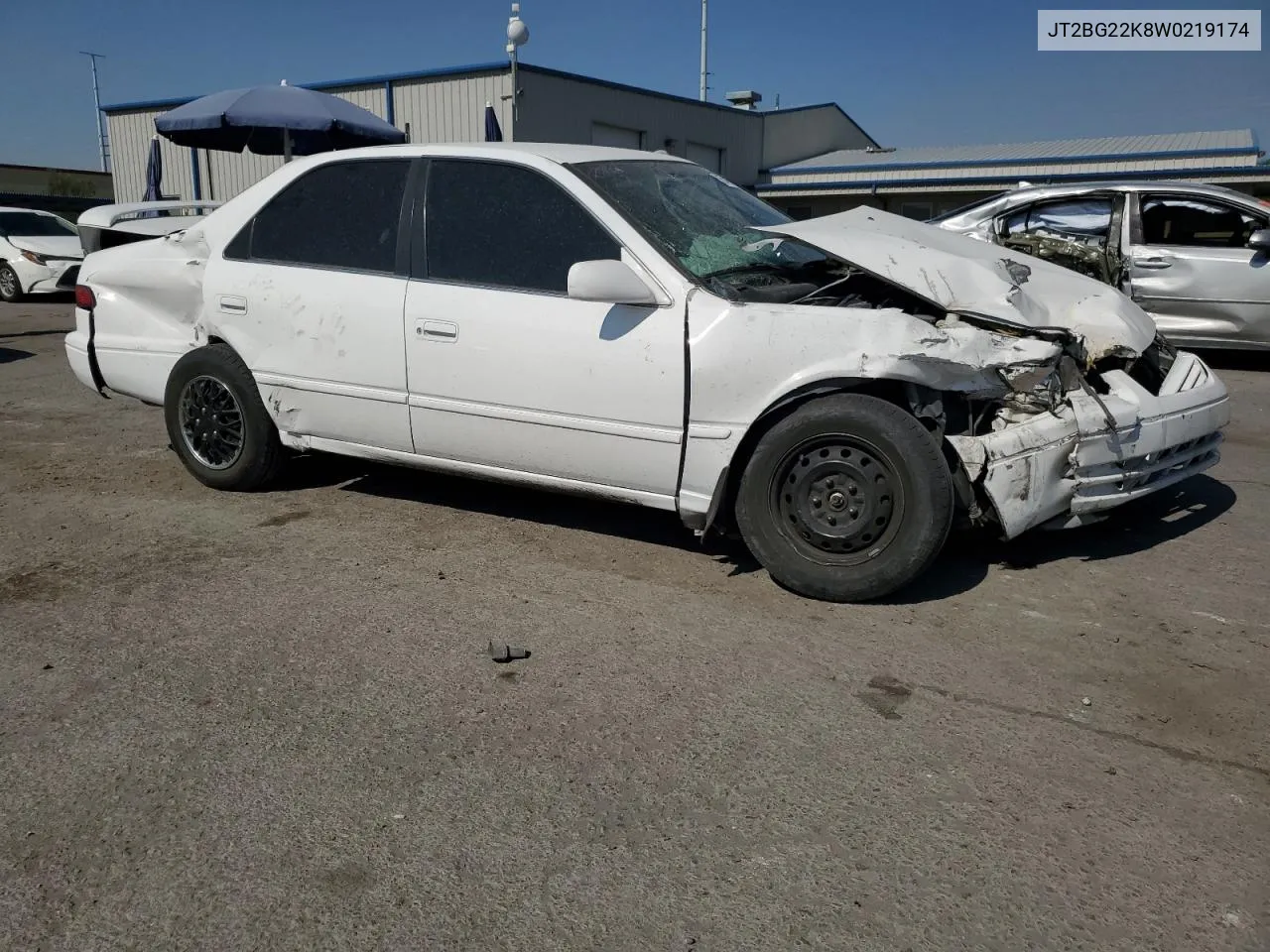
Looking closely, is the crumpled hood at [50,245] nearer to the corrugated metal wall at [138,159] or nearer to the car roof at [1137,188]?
the corrugated metal wall at [138,159]

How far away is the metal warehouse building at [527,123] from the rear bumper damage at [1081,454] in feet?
54.4

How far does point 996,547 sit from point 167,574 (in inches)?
134

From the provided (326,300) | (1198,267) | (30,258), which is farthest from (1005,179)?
(326,300)

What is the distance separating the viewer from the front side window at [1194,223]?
29.2ft

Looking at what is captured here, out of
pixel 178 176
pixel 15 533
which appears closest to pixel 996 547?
pixel 15 533

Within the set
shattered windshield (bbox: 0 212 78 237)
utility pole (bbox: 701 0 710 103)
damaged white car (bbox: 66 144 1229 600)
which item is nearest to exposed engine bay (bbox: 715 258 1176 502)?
damaged white car (bbox: 66 144 1229 600)

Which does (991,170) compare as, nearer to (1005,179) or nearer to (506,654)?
(1005,179)

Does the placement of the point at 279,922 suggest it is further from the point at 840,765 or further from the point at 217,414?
the point at 217,414

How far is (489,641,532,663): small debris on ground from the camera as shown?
3412 mm

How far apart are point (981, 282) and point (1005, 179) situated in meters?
19.6

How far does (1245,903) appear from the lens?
2.25m

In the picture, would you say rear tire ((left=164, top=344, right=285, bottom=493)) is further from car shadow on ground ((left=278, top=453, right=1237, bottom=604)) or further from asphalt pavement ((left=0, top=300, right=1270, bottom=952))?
asphalt pavement ((left=0, top=300, right=1270, bottom=952))

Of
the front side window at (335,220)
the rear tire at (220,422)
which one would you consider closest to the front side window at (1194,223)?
the front side window at (335,220)

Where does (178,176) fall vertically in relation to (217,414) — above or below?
above
